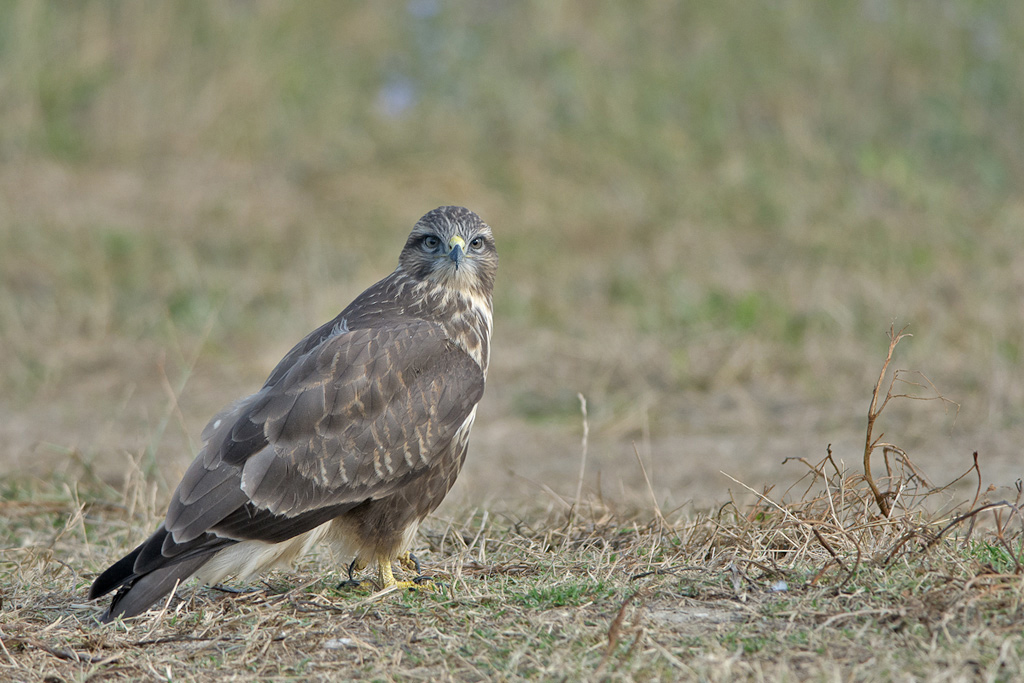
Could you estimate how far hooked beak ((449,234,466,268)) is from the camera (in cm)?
414

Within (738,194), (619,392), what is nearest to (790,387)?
(619,392)

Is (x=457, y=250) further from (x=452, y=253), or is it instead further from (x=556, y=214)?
(x=556, y=214)

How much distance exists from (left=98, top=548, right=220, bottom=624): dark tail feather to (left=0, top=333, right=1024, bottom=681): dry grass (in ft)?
0.18

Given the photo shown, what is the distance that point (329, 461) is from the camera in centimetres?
357

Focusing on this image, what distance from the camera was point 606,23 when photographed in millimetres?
12414

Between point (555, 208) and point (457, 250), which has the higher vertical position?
point (555, 208)

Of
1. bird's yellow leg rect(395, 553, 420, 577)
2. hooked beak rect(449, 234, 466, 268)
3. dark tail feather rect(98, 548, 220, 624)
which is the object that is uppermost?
hooked beak rect(449, 234, 466, 268)

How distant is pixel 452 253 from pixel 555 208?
19.5 ft

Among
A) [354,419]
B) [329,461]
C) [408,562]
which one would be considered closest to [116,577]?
[329,461]

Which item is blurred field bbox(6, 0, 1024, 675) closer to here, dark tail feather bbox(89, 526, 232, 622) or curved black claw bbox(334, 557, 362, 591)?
curved black claw bbox(334, 557, 362, 591)

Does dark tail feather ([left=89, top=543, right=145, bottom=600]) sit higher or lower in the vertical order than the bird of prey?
lower

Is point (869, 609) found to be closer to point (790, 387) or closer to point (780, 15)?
point (790, 387)

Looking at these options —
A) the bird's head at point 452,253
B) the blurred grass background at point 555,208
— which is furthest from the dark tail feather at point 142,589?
the blurred grass background at point 555,208

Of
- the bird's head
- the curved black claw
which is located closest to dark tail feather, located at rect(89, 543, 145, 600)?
the curved black claw
